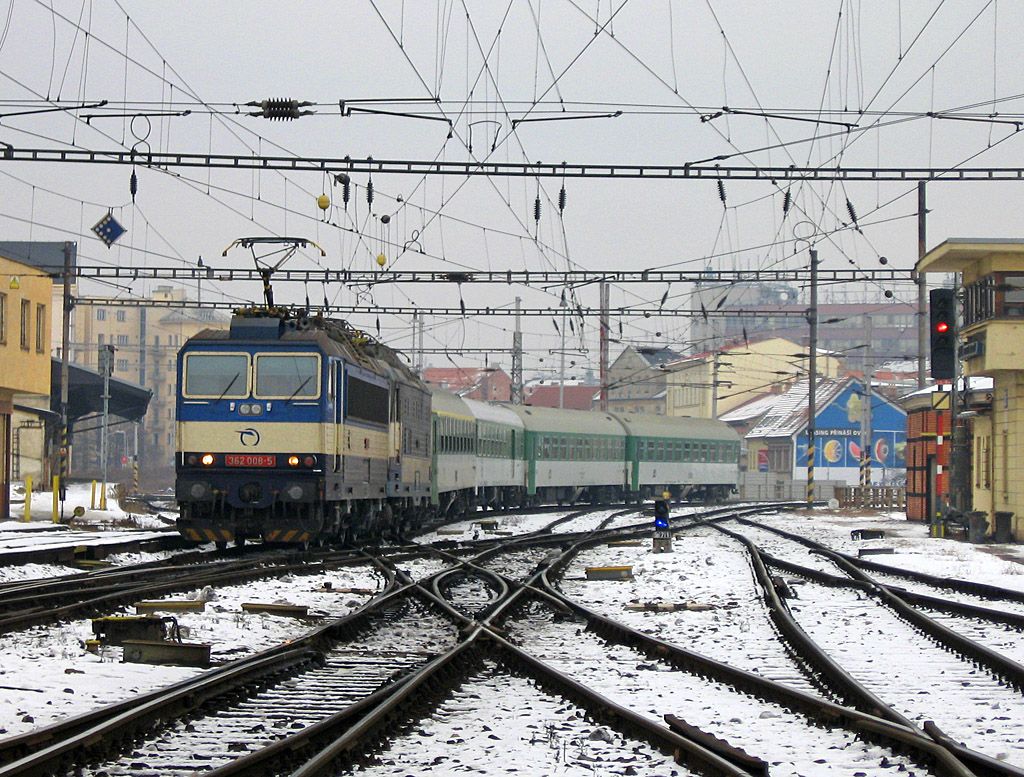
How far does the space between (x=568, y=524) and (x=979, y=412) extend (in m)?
11.8

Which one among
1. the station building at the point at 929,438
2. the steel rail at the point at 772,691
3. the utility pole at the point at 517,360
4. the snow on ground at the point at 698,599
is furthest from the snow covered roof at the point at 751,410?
the steel rail at the point at 772,691

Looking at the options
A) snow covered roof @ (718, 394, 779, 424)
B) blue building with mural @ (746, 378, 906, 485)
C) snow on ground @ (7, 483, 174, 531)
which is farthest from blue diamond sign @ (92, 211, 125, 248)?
snow covered roof @ (718, 394, 779, 424)

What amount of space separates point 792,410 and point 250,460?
2916 inches

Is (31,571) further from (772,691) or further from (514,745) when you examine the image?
(514,745)

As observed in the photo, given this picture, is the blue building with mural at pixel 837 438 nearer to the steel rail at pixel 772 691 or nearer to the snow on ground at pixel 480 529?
the snow on ground at pixel 480 529

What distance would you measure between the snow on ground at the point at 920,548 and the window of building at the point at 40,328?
20.6 metres

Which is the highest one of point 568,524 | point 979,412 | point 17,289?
point 17,289

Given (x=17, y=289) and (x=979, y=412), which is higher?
(x=17, y=289)

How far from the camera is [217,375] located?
76.3 feet

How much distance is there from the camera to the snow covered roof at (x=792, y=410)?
8712 cm

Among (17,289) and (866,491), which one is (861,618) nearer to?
(17,289)

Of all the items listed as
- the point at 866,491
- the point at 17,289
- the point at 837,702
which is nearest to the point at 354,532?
the point at 17,289

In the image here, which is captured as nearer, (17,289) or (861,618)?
(861,618)

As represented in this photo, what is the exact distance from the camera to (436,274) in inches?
1682
